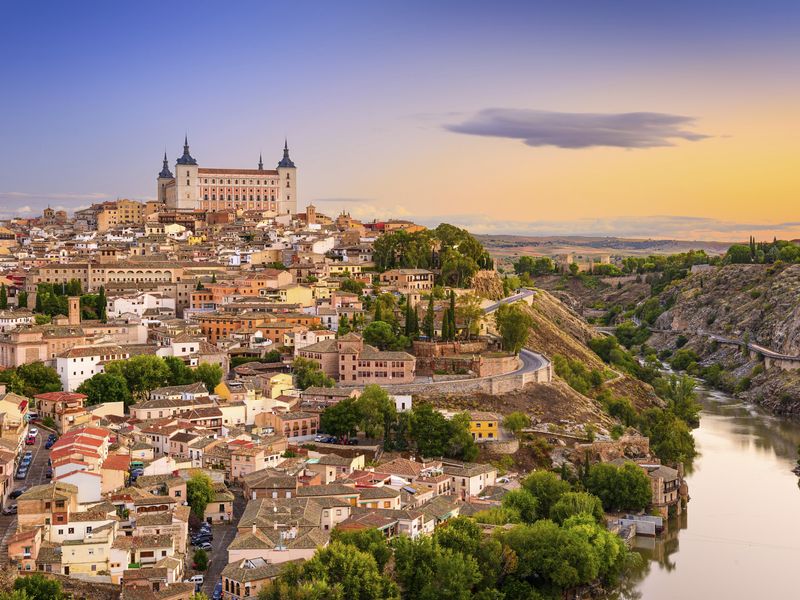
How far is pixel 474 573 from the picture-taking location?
797 inches

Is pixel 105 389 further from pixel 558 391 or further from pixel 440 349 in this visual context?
pixel 558 391

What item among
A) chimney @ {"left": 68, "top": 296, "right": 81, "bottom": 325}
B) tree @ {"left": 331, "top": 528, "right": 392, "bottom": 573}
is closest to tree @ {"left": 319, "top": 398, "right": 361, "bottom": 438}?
tree @ {"left": 331, "top": 528, "right": 392, "bottom": 573}

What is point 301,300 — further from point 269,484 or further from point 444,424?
point 269,484

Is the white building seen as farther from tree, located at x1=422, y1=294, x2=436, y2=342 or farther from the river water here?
the river water

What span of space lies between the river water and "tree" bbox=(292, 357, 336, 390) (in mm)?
11189

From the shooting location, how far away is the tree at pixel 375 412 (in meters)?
29.6

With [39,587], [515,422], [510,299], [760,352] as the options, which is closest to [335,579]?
[39,587]

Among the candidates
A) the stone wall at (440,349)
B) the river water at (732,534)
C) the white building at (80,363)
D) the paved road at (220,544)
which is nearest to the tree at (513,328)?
the stone wall at (440,349)

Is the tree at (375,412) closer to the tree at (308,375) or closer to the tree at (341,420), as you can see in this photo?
the tree at (341,420)

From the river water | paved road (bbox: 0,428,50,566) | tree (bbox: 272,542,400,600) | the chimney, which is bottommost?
the river water

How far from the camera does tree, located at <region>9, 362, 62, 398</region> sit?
30.7m

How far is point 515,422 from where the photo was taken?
1254 inches

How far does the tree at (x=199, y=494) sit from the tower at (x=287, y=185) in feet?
160

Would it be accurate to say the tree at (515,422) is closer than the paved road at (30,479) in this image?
No
